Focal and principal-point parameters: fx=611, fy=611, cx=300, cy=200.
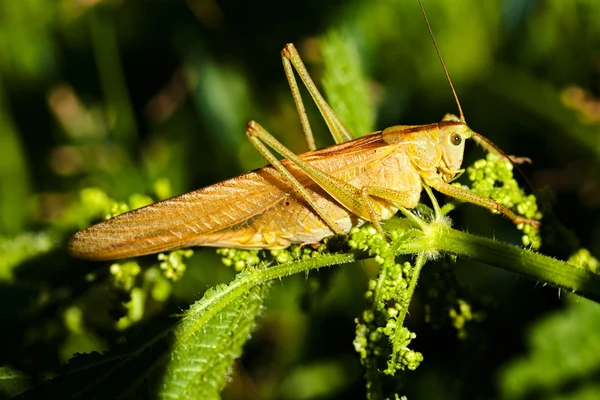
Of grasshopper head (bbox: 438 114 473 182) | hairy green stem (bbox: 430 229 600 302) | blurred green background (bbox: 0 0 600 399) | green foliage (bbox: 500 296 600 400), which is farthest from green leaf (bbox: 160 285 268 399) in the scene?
green foliage (bbox: 500 296 600 400)

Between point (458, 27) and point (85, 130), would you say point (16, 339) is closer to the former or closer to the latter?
point (85, 130)

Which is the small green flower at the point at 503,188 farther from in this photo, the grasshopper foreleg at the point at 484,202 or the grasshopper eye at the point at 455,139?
the grasshopper eye at the point at 455,139

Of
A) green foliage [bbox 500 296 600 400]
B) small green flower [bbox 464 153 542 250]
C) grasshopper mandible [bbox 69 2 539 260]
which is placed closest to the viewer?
small green flower [bbox 464 153 542 250]

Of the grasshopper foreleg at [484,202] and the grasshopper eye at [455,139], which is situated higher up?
the grasshopper eye at [455,139]

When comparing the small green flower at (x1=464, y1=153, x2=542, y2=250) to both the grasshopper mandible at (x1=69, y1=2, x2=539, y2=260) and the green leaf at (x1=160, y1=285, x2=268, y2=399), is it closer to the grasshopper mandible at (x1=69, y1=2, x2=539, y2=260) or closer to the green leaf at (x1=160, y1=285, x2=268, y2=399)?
the grasshopper mandible at (x1=69, y1=2, x2=539, y2=260)

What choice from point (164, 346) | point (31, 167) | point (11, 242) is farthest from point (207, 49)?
point (164, 346)

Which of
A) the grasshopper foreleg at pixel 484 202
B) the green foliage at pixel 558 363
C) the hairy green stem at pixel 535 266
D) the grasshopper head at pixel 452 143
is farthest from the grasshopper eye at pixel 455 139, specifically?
the green foliage at pixel 558 363

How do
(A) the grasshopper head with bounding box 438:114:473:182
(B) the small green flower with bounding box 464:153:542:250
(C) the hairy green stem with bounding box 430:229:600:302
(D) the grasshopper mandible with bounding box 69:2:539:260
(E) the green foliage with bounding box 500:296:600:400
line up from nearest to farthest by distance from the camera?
1. (C) the hairy green stem with bounding box 430:229:600:302
2. (B) the small green flower with bounding box 464:153:542:250
3. (D) the grasshopper mandible with bounding box 69:2:539:260
4. (A) the grasshopper head with bounding box 438:114:473:182
5. (E) the green foliage with bounding box 500:296:600:400

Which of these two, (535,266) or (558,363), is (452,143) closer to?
(535,266)
